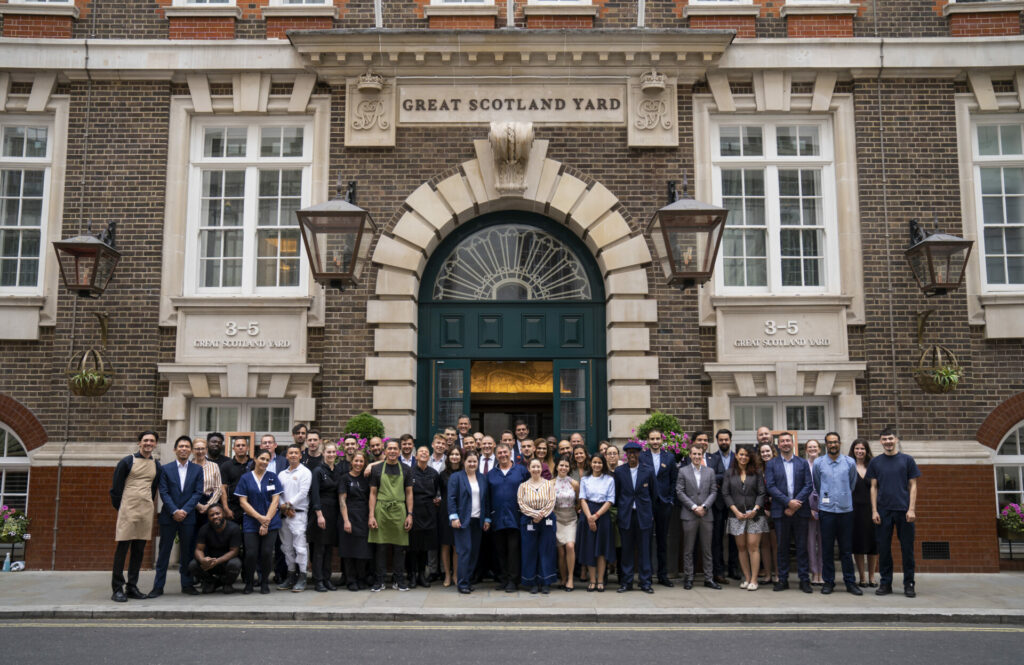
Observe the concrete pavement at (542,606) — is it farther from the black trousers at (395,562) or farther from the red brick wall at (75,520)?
the red brick wall at (75,520)

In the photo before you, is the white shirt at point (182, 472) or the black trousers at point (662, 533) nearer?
the white shirt at point (182, 472)

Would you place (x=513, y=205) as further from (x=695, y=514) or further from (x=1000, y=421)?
(x=1000, y=421)

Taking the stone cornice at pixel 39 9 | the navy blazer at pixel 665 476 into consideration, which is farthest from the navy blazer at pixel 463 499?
the stone cornice at pixel 39 9

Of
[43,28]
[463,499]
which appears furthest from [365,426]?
[43,28]

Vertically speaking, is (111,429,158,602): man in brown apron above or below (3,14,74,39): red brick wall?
below

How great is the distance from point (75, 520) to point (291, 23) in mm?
8039

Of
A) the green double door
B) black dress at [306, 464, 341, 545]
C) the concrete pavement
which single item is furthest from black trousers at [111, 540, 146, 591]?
the green double door

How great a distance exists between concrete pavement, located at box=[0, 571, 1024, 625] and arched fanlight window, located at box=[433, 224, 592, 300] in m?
4.76

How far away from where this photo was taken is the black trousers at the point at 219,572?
394 inches

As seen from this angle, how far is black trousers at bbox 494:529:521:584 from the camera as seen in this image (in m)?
10.2

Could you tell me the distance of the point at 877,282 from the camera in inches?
505

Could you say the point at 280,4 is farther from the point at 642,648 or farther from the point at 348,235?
the point at 642,648

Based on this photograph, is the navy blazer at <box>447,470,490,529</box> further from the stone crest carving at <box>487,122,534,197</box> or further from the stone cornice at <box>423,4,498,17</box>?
the stone cornice at <box>423,4,498,17</box>

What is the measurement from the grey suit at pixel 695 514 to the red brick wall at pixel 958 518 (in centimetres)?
334
